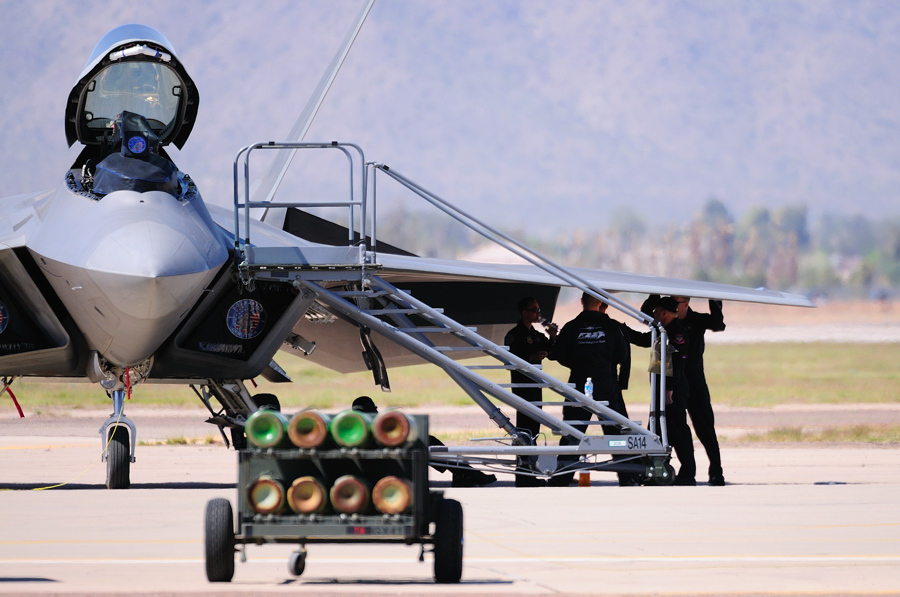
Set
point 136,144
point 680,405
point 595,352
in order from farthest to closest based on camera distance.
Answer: point 680,405 → point 595,352 → point 136,144

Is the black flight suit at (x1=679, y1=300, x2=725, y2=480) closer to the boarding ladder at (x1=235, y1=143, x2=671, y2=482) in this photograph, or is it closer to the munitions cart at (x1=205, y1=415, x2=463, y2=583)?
the boarding ladder at (x1=235, y1=143, x2=671, y2=482)

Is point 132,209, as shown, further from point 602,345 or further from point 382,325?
point 602,345

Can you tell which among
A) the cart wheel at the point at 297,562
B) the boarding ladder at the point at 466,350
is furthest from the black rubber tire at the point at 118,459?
the cart wheel at the point at 297,562

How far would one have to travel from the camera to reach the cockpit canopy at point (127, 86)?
1271cm

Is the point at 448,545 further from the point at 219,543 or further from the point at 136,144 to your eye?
the point at 136,144

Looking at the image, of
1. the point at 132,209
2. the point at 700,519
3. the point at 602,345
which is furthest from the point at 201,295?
the point at 700,519

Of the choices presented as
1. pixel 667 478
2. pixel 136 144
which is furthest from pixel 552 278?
pixel 136 144

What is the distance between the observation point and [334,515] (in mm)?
6871

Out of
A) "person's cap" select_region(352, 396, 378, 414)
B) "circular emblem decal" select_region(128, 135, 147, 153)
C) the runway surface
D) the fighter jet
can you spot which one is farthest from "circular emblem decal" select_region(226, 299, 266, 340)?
"circular emblem decal" select_region(128, 135, 147, 153)

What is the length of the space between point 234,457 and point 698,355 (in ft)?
23.2

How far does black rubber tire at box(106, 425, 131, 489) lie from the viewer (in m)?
12.5

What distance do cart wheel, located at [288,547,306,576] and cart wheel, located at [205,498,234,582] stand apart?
338 millimetres

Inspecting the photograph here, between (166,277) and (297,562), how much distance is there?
425 cm

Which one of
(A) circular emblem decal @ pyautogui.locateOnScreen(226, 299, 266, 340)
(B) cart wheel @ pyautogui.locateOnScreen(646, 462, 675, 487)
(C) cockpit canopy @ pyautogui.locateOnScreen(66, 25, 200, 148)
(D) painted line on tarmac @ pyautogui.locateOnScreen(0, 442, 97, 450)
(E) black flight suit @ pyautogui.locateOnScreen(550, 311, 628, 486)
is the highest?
(C) cockpit canopy @ pyautogui.locateOnScreen(66, 25, 200, 148)
